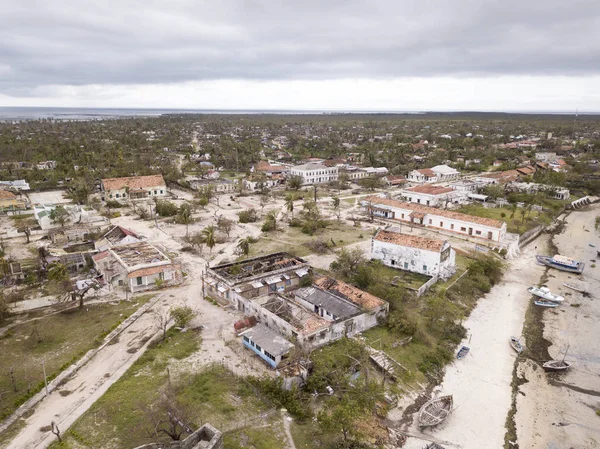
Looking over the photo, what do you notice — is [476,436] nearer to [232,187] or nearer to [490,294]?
[490,294]

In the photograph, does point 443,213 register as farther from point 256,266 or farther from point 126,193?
point 126,193

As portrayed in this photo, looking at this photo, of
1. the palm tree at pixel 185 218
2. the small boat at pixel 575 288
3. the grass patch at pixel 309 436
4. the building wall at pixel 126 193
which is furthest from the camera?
the building wall at pixel 126 193

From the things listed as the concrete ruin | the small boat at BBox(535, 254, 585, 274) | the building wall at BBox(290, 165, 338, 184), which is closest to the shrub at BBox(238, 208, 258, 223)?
the building wall at BBox(290, 165, 338, 184)

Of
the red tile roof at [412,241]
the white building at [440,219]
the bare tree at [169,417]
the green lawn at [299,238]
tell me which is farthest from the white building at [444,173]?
the bare tree at [169,417]

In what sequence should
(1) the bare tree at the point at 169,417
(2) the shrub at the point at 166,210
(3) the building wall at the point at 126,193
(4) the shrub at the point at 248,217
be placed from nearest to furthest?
(1) the bare tree at the point at 169,417
(4) the shrub at the point at 248,217
(2) the shrub at the point at 166,210
(3) the building wall at the point at 126,193

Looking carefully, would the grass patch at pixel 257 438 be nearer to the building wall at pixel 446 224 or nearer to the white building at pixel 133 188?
the building wall at pixel 446 224

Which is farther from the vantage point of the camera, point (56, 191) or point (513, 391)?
point (56, 191)

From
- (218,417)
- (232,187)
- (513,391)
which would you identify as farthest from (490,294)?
(232,187)

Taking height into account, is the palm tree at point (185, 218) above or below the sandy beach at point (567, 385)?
above
